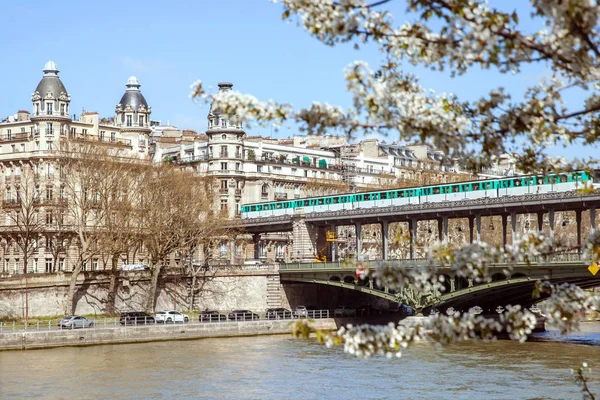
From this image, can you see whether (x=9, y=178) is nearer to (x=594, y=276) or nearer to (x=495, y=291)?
(x=495, y=291)

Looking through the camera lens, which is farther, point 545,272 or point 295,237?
point 295,237

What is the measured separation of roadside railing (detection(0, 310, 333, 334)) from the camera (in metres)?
66.8

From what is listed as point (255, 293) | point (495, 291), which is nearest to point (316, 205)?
point (255, 293)

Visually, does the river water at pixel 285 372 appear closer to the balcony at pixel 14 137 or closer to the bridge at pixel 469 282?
the bridge at pixel 469 282

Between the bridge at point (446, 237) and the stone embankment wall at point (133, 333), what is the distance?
246 inches

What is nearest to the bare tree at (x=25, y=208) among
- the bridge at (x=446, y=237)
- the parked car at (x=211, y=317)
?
the bridge at (x=446, y=237)

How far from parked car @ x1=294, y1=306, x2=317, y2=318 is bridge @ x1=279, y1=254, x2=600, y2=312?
2192 millimetres

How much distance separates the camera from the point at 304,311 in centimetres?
8112

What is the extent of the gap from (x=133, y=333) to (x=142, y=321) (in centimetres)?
544

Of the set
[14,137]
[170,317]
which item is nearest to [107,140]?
[14,137]

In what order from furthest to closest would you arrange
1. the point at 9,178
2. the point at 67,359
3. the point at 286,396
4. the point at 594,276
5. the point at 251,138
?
the point at 251,138 → the point at 9,178 → the point at 594,276 → the point at 67,359 → the point at 286,396

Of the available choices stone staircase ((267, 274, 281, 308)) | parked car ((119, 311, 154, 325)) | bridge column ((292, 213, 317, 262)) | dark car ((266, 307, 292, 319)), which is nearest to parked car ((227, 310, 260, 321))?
dark car ((266, 307, 292, 319))

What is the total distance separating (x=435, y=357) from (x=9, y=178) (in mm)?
60074

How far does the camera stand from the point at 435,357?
56.5 metres
